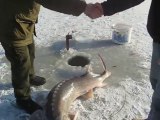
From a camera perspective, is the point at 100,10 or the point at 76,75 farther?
the point at 76,75

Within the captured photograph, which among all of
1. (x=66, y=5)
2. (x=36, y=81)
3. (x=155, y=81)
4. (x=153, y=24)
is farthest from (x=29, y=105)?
(x=153, y=24)

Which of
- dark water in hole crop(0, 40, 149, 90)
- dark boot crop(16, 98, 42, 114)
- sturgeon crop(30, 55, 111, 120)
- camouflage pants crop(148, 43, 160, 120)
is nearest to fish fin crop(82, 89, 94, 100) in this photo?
sturgeon crop(30, 55, 111, 120)

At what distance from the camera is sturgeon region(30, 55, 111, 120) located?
10.5 ft

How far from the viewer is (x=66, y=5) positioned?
128 inches

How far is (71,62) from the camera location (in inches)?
172

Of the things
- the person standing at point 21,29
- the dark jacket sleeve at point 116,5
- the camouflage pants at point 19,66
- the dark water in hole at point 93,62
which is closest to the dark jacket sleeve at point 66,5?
the person standing at point 21,29

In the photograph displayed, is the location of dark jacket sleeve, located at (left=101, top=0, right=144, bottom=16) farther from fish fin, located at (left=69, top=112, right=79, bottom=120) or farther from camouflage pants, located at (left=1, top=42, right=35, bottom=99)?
fish fin, located at (left=69, top=112, right=79, bottom=120)

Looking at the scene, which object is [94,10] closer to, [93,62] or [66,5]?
[66,5]

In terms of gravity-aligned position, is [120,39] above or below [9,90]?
above

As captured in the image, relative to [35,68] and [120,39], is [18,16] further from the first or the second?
[120,39]

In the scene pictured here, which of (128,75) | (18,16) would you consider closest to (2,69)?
(18,16)

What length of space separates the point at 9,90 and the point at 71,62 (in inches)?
35.0

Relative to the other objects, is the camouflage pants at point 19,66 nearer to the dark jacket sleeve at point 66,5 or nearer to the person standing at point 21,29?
the person standing at point 21,29

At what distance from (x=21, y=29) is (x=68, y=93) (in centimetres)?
78
